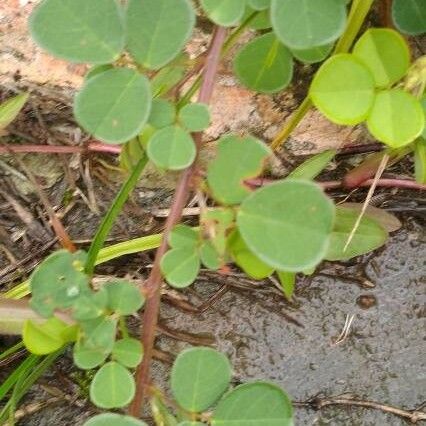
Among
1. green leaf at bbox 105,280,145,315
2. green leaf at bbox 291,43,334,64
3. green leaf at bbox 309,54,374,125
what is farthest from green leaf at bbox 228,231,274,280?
green leaf at bbox 291,43,334,64

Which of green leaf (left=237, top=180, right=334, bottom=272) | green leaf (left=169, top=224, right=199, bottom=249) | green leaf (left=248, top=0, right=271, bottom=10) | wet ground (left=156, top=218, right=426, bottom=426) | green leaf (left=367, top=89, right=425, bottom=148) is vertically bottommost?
wet ground (left=156, top=218, right=426, bottom=426)

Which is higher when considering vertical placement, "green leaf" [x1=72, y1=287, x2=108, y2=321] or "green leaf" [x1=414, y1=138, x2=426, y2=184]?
"green leaf" [x1=72, y1=287, x2=108, y2=321]

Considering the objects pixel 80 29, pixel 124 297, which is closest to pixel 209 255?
pixel 124 297

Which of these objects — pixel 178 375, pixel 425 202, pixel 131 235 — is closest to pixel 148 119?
pixel 178 375

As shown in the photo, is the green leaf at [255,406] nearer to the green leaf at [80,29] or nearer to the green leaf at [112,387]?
the green leaf at [112,387]

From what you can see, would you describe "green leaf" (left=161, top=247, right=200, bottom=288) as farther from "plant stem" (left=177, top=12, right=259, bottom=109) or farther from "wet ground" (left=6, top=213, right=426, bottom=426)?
"wet ground" (left=6, top=213, right=426, bottom=426)

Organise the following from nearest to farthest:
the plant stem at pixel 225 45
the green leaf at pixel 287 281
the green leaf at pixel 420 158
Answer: the plant stem at pixel 225 45, the green leaf at pixel 420 158, the green leaf at pixel 287 281

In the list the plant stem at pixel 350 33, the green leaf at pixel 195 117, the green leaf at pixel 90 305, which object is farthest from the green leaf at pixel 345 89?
the green leaf at pixel 90 305
